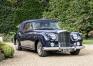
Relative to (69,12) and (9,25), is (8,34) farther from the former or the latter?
(69,12)

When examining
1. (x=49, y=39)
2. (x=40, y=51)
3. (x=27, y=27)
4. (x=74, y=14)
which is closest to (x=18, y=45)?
(x=27, y=27)

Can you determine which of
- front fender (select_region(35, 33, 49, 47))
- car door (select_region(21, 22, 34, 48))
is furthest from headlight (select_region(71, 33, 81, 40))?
car door (select_region(21, 22, 34, 48))

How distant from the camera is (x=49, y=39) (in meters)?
16.7

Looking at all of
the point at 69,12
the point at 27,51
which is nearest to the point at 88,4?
the point at 69,12

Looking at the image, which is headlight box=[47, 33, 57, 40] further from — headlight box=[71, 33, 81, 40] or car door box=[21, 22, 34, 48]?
car door box=[21, 22, 34, 48]

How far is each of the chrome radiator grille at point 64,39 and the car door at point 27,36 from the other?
5.55 feet

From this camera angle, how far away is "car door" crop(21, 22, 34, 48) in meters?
18.3

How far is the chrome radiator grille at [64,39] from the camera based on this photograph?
1691 centimetres

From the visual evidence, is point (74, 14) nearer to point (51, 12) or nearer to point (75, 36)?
point (51, 12)

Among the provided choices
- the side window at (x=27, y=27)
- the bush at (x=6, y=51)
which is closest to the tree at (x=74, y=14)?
the side window at (x=27, y=27)

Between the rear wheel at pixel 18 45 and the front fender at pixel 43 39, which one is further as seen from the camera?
the rear wheel at pixel 18 45

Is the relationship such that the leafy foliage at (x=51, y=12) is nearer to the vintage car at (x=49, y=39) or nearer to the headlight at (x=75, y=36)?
the vintage car at (x=49, y=39)

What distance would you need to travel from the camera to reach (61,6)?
3431 cm

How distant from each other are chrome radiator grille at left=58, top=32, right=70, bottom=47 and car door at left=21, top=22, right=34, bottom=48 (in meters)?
1.69
